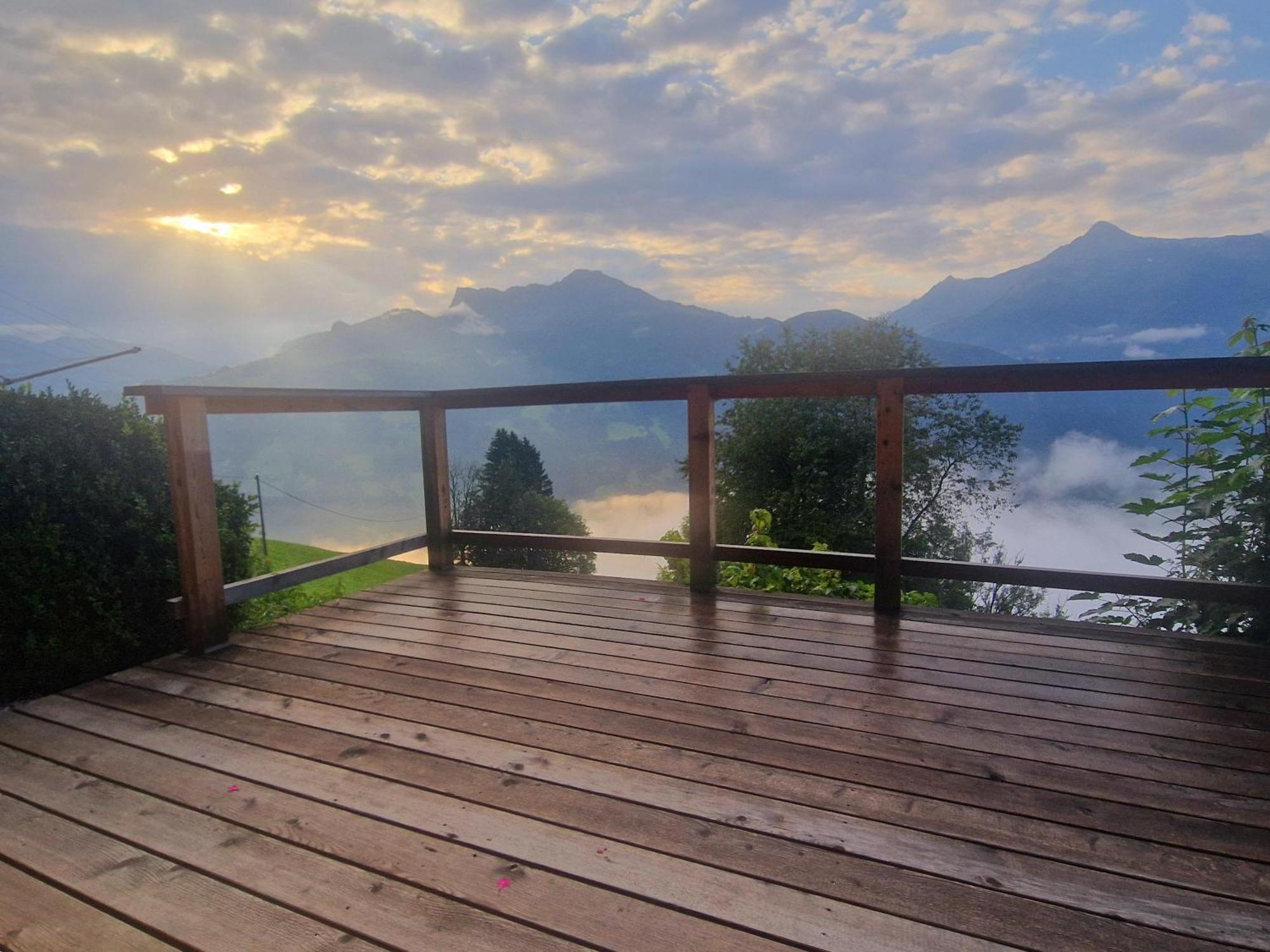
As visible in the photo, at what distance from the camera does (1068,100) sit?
1075cm

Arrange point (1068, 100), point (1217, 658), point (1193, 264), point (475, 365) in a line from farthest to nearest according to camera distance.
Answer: point (475, 365) < point (1193, 264) < point (1068, 100) < point (1217, 658)

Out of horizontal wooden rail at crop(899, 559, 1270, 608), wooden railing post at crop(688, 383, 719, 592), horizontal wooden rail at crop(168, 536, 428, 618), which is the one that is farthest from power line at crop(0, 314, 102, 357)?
horizontal wooden rail at crop(899, 559, 1270, 608)

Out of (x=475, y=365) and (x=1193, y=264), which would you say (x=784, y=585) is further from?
(x=475, y=365)

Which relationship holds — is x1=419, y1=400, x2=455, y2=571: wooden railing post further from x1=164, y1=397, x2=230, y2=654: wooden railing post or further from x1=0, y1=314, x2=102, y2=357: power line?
x1=0, y1=314, x2=102, y2=357: power line

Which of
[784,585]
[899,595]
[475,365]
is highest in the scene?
[475,365]

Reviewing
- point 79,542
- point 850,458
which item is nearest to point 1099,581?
point 79,542

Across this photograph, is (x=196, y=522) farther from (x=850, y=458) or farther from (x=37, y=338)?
(x=37, y=338)

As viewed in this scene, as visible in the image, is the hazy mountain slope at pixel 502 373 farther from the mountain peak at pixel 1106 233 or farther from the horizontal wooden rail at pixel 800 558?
the mountain peak at pixel 1106 233

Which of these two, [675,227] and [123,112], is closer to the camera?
[123,112]

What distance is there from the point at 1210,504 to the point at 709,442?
2.06m

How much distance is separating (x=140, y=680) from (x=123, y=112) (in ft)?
24.6

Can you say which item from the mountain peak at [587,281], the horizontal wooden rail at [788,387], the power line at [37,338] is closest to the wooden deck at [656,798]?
the horizontal wooden rail at [788,387]

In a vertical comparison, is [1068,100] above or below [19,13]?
above

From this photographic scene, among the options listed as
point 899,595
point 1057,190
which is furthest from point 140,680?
point 1057,190
